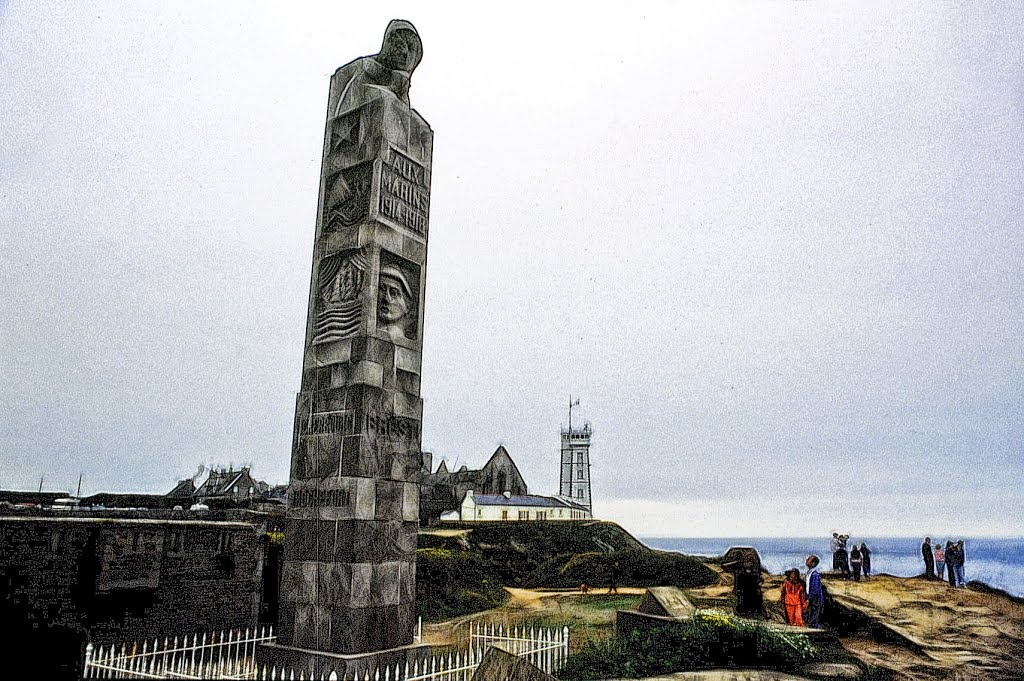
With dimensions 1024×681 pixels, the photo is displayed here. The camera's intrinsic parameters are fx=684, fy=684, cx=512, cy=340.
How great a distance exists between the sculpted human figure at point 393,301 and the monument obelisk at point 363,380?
0.02 metres

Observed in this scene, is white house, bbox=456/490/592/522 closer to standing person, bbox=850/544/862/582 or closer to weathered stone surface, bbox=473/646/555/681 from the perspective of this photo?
standing person, bbox=850/544/862/582

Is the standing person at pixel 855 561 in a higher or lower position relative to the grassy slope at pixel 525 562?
higher

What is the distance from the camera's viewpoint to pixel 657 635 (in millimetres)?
12047

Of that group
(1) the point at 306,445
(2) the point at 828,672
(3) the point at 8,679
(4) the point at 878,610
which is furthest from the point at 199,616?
(4) the point at 878,610

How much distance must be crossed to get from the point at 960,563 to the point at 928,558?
584mm

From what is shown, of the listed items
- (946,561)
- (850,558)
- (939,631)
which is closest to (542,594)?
(850,558)

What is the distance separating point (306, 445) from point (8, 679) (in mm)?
7503

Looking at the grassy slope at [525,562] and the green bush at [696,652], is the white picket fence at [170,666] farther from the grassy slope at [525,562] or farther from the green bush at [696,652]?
the grassy slope at [525,562]

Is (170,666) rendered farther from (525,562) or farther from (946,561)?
(946,561)

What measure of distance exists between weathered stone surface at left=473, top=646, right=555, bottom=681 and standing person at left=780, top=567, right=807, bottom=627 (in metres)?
8.87

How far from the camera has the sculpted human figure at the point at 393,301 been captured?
33.3ft

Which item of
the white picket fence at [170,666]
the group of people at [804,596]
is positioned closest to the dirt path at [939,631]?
the group of people at [804,596]

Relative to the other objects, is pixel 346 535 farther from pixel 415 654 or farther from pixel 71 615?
pixel 71 615

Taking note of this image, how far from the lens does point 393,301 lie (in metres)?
10.3
